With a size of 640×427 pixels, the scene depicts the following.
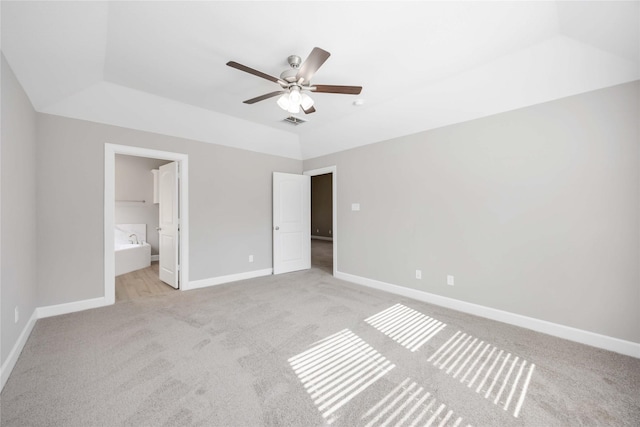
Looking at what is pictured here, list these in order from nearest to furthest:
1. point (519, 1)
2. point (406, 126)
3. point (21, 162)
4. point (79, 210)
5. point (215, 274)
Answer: point (519, 1) < point (21, 162) < point (79, 210) < point (406, 126) < point (215, 274)

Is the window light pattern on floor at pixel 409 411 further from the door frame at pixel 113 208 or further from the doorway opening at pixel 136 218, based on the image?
the doorway opening at pixel 136 218

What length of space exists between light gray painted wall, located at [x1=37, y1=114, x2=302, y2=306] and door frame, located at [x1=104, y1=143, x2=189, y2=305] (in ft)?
0.19

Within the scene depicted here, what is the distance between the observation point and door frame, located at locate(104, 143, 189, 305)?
10.9ft

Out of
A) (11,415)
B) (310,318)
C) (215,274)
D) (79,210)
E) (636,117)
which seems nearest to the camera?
(11,415)

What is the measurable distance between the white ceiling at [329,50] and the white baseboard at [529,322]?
88.8 inches

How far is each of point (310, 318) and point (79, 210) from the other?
312cm

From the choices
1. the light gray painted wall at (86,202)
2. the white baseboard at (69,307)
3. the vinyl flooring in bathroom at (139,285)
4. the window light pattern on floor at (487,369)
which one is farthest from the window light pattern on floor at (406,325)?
the white baseboard at (69,307)

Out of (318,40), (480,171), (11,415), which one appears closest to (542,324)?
(480,171)

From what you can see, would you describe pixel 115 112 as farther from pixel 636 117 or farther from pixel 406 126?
pixel 636 117

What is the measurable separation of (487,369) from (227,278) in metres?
3.75

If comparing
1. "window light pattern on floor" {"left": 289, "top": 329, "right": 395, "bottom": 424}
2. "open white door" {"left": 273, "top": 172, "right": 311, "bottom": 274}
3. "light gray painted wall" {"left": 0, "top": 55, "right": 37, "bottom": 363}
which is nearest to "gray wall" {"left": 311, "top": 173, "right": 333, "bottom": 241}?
"open white door" {"left": 273, "top": 172, "right": 311, "bottom": 274}

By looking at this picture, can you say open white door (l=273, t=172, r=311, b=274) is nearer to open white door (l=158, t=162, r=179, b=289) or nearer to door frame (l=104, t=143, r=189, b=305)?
door frame (l=104, t=143, r=189, b=305)

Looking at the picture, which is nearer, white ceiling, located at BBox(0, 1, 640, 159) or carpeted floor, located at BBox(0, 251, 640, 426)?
carpeted floor, located at BBox(0, 251, 640, 426)

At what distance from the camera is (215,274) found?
14.0 ft
